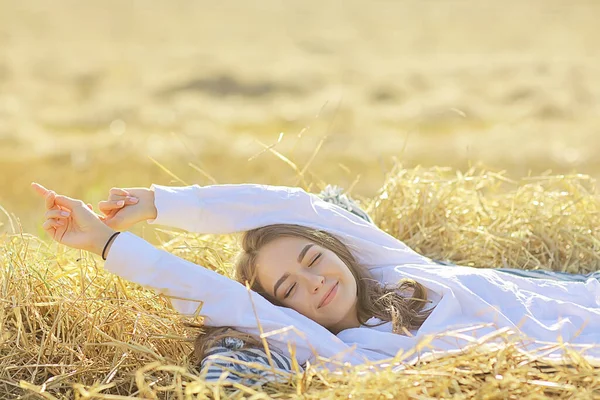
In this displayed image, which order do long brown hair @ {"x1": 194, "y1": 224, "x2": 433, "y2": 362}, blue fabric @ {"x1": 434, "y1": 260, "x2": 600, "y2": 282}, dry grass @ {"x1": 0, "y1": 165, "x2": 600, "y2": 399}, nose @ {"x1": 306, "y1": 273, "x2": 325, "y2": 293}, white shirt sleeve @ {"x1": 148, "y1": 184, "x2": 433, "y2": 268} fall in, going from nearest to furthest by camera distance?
dry grass @ {"x1": 0, "y1": 165, "x2": 600, "y2": 399}, nose @ {"x1": 306, "y1": 273, "x2": 325, "y2": 293}, long brown hair @ {"x1": 194, "y1": 224, "x2": 433, "y2": 362}, white shirt sleeve @ {"x1": 148, "y1": 184, "x2": 433, "y2": 268}, blue fabric @ {"x1": 434, "y1": 260, "x2": 600, "y2": 282}

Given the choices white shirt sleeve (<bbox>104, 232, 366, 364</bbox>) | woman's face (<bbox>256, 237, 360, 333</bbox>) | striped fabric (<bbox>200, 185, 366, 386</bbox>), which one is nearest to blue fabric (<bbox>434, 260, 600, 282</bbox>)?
woman's face (<bbox>256, 237, 360, 333</bbox>)

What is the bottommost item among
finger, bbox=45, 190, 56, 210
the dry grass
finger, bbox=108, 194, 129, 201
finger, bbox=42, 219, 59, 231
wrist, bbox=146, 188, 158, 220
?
the dry grass

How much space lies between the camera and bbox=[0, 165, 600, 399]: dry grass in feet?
7.00

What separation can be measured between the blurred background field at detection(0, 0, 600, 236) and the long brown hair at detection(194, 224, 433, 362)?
57cm

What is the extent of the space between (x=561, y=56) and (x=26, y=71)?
8.53 metres

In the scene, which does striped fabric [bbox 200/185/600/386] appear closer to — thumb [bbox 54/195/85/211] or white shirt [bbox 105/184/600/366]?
white shirt [bbox 105/184/600/366]

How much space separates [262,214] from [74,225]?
0.68m

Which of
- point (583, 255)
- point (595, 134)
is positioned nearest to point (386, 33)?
point (595, 134)

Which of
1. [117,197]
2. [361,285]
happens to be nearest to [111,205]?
[117,197]

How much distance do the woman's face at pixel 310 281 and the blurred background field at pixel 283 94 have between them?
2.40ft

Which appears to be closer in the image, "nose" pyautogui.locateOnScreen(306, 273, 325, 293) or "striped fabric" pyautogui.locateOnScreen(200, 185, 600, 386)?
"striped fabric" pyautogui.locateOnScreen(200, 185, 600, 386)

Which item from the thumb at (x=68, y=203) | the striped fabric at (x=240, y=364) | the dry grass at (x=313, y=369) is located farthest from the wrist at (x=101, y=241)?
the striped fabric at (x=240, y=364)

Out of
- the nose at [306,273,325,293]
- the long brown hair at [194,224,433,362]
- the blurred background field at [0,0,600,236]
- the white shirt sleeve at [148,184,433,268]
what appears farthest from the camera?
the blurred background field at [0,0,600,236]

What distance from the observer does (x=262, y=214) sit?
2.93 m
